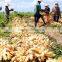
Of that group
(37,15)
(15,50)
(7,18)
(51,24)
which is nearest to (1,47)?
(15,50)

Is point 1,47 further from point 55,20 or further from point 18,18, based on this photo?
point 18,18

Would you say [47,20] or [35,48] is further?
[47,20]

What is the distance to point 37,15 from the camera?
22.7 m

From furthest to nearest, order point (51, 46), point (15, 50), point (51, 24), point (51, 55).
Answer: point (51, 24) < point (51, 46) < point (15, 50) < point (51, 55)

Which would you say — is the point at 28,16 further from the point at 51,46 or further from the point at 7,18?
the point at 51,46

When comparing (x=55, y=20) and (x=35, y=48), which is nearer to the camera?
(x=35, y=48)

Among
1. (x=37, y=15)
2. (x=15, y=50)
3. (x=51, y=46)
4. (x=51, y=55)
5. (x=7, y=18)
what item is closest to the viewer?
(x=51, y=55)

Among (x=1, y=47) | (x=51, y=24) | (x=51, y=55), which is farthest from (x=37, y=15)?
(x=51, y=55)

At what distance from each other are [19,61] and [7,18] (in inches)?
632

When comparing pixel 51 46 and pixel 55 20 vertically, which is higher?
pixel 51 46

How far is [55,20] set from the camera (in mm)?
24672

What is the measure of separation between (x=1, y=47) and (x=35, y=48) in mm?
1639

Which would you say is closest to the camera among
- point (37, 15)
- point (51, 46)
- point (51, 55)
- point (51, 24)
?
point (51, 55)

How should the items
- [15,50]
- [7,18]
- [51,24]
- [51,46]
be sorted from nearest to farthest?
[15,50] < [51,46] < [51,24] < [7,18]
